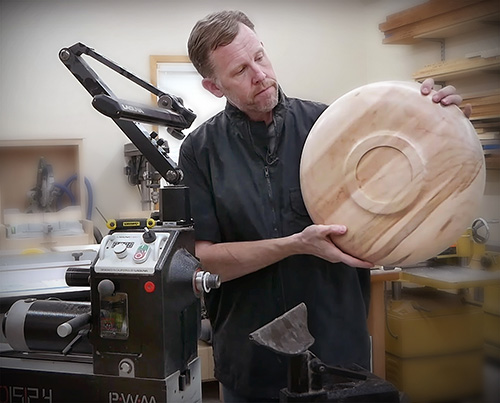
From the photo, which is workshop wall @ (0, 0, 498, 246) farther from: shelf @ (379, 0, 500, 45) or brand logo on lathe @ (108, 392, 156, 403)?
brand logo on lathe @ (108, 392, 156, 403)

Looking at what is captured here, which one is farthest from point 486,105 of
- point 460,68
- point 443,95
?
point 443,95

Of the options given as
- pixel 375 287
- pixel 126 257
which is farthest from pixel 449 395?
pixel 126 257

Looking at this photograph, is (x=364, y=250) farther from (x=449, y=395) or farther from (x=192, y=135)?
(x=449, y=395)

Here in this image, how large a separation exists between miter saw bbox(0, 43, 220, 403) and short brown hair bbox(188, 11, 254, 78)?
8.0 inches

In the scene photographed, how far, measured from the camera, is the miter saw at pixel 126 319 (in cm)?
79

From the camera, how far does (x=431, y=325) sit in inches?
87.3

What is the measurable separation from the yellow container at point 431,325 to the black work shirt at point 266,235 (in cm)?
94

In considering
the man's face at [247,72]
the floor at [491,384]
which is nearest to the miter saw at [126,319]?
the man's face at [247,72]

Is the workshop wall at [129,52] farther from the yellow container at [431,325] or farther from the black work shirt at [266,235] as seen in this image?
the yellow container at [431,325]

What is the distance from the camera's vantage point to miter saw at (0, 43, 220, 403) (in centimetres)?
79

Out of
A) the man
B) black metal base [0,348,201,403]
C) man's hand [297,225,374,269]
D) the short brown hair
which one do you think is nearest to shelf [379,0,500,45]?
the man

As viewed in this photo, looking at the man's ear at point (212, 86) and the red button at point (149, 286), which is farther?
the man's ear at point (212, 86)

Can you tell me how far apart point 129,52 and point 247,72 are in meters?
1.48

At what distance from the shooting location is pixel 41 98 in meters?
2.80
